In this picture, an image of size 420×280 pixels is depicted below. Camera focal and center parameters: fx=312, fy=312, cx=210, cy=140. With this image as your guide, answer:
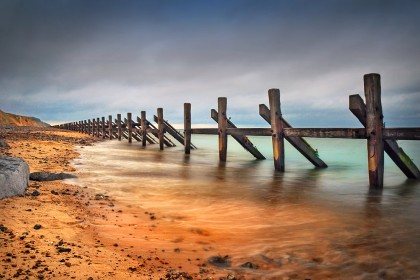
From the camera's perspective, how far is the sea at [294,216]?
104 inches

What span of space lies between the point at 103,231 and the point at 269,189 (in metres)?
3.77

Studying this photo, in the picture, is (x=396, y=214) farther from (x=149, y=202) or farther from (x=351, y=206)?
(x=149, y=202)

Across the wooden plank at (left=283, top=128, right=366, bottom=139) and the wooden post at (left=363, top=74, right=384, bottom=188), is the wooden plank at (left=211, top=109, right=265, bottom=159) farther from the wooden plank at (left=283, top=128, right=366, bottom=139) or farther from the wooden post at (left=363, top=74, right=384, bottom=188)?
the wooden post at (left=363, top=74, right=384, bottom=188)

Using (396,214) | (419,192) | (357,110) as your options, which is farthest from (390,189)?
(396,214)

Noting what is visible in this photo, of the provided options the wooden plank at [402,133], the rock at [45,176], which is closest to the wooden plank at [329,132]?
the wooden plank at [402,133]

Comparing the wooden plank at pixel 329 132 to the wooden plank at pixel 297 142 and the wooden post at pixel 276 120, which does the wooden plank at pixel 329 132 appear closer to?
the wooden post at pixel 276 120

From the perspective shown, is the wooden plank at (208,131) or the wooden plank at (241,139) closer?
the wooden plank at (241,139)

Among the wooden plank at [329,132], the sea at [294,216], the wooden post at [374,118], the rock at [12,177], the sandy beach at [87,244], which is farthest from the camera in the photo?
the wooden plank at [329,132]

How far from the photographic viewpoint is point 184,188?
5.88 m

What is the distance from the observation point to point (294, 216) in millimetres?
4137

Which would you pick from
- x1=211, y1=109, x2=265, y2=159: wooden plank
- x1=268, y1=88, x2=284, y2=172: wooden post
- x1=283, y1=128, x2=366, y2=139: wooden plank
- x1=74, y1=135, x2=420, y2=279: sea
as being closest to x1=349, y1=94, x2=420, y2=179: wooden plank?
x1=283, y1=128, x2=366, y2=139: wooden plank

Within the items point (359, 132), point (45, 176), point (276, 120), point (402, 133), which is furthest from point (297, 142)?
point (45, 176)

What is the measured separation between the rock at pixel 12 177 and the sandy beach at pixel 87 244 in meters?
0.12

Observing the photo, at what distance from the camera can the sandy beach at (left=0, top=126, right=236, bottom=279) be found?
2143 mm
